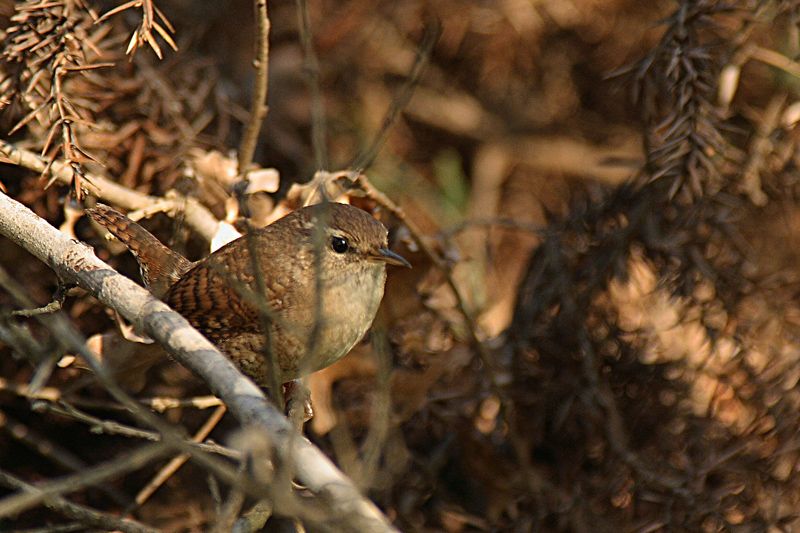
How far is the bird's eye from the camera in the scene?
3094 mm

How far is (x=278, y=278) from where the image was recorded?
310cm

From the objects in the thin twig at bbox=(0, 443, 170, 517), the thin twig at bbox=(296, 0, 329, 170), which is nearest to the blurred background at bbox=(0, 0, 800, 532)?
the thin twig at bbox=(296, 0, 329, 170)

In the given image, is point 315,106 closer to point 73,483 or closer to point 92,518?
point 73,483

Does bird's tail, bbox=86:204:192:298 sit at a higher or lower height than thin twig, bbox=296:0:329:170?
lower

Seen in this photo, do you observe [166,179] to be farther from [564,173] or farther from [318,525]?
[564,173]

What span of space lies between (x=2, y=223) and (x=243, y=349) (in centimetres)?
85

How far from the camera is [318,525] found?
5.72 feet

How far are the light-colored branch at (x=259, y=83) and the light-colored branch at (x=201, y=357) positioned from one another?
93 cm

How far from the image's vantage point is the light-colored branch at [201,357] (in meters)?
1.81

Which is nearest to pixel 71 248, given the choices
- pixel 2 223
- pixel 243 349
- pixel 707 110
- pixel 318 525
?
pixel 2 223

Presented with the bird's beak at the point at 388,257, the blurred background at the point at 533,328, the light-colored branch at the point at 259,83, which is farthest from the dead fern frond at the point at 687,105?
the light-colored branch at the point at 259,83

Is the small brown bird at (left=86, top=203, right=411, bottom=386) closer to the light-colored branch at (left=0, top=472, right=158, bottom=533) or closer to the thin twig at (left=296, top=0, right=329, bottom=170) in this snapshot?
the light-colored branch at (left=0, top=472, right=158, bottom=533)

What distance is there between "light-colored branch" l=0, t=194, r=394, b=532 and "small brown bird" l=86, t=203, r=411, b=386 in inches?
18.6

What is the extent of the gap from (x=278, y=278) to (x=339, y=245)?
241mm
